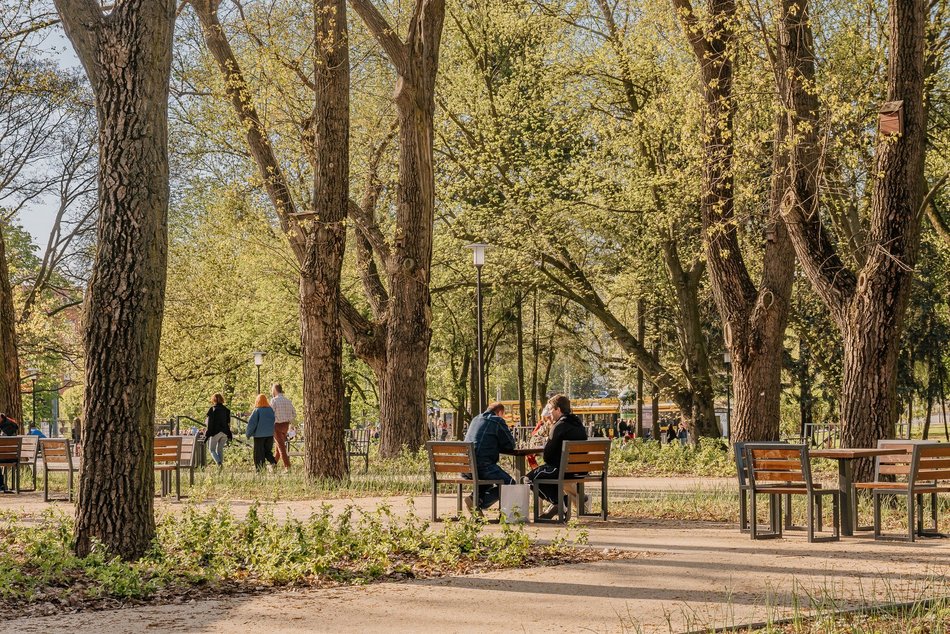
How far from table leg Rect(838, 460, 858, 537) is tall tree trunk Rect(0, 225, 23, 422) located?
16.0 m

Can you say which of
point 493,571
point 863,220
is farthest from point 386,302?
point 493,571

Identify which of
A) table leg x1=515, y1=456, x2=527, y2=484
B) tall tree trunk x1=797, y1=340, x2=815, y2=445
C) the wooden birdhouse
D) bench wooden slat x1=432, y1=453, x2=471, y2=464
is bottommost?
table leg x1=515, y1=456, x2=527, y2=484

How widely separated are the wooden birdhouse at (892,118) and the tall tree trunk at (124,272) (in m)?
8.05

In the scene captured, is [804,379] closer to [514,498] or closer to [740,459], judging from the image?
[514,498]

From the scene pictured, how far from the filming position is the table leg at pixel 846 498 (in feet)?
36.4

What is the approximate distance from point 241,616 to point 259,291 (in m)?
34.5

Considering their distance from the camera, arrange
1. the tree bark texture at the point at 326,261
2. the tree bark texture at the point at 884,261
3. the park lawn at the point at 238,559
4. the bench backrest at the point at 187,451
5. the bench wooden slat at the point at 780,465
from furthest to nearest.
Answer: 1. the tree bark texture at the point at 326,261
2. the bench backrest at the point at 187,451
3. the tree bark texture at the point at 884,261
4. the bench wooden slat at the point at 780,465
5. the park lawn at the point at 238,559

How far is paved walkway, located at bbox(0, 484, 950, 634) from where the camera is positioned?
673 centimetres

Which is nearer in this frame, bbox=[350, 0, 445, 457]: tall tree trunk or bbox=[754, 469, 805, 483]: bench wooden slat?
bbox=[754, 469, 805, 483]: bench wooden slat

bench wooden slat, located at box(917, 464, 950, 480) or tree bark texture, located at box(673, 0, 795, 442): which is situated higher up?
tree bark texture, located at box(673, 0, 795, 442)

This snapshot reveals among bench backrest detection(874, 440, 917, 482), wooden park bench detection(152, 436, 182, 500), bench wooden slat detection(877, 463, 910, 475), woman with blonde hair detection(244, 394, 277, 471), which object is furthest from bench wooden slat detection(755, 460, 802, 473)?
woman with blonde hair detection(244, 394, 277, 471)

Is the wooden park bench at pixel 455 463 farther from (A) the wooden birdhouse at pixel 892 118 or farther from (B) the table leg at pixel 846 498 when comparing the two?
(A) the wooden birdhouse at pixel 892 118

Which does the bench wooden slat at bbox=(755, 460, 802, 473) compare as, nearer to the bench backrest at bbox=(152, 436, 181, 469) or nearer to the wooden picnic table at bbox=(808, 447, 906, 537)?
the wooden picnic table at bbox=(808, 447, 906, 537)

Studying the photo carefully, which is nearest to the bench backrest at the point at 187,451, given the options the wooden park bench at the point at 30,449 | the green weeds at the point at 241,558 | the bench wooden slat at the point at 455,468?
the wooden park bench at the point at 30,449
